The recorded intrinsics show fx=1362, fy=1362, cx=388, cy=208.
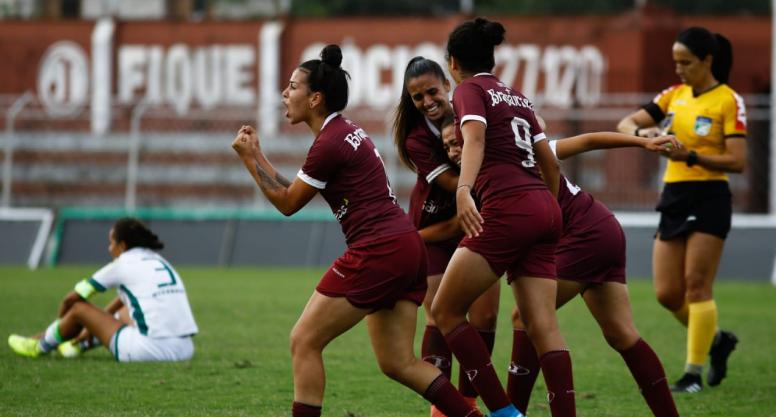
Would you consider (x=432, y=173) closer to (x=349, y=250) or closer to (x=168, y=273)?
(x=349, y=250)

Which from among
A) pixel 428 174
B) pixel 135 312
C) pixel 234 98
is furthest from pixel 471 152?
pixel 234 98

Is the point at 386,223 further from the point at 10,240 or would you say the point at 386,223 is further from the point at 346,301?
the point at 10,240

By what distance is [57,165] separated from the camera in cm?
2533

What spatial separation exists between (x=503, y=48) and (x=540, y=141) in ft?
62.2

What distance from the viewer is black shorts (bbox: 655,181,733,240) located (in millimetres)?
9242

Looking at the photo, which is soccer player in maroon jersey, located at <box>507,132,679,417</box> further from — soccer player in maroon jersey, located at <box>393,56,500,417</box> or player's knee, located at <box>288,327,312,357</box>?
player's knee, located at <box>288,327,312,357</box>

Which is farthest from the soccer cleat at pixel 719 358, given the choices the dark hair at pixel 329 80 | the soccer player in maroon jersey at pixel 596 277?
the dark hair at pixel 329 80

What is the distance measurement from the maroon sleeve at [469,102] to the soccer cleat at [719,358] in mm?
3674

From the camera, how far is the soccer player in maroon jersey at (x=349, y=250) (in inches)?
251

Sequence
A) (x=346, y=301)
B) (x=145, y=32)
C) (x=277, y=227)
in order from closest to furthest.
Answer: (x=346, y=301) → (x=277, y=227) → (x=145, y=32)

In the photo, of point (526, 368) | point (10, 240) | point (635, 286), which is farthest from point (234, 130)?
point (526, 368)

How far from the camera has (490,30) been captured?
6.69m

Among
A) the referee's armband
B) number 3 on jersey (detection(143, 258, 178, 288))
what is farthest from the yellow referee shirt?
the referee's armband

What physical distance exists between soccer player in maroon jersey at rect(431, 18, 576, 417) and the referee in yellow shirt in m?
2.50
